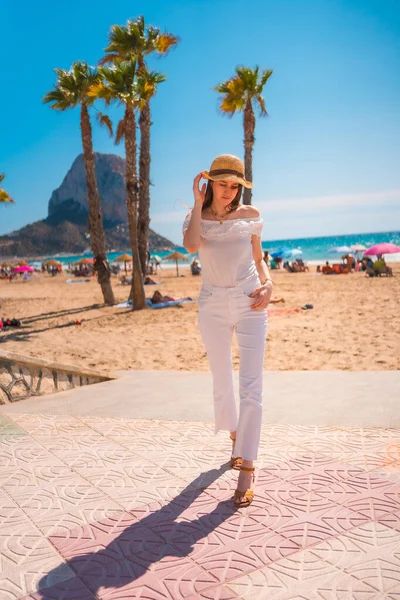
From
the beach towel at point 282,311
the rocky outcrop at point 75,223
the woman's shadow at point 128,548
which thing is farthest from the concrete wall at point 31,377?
the rocky outcrop at point 75,223

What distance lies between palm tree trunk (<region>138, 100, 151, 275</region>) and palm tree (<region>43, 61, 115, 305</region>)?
11.0 feet

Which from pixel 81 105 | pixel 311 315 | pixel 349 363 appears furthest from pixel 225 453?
pixel 81 105

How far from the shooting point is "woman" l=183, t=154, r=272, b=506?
2.69m

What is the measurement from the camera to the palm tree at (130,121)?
13.8 metres

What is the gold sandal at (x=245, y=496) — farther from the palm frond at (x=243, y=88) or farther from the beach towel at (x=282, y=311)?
the palm frond at (x=243, y=88)

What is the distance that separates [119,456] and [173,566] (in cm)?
130

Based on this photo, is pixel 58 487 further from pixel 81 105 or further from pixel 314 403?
pixel 81 105

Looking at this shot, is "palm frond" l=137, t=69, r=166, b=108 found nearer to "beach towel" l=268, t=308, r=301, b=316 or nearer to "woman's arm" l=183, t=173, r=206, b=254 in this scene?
"beach towel" l=268, t=308, r=301, b=316

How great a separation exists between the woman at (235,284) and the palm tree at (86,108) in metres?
13.6

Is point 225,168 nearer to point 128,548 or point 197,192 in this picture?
point 197,192

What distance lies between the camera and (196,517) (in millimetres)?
2514

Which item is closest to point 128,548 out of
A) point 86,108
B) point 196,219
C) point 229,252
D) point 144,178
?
point 229,252

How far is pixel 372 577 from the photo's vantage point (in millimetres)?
1946

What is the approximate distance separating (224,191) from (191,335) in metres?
7.63
